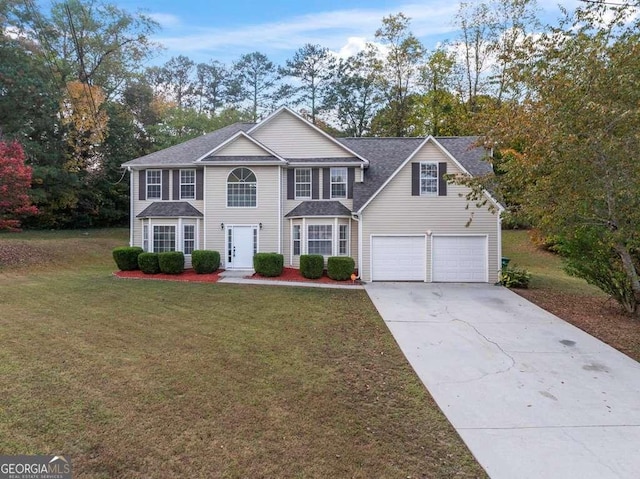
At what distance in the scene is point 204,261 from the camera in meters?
14.7

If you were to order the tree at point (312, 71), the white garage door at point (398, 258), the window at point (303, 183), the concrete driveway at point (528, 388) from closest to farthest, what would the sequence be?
1. the concrete driveway at point (528, 388)
2. the white garage door at point (398, 258)
3. the window at point (303, 183)
4. the tree at point (312, 71)

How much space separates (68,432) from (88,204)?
101ft

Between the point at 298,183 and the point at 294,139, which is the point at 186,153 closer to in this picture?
the point at 294,139

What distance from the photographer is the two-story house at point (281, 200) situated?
47.0 feet

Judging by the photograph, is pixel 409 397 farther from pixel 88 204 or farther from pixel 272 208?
pixel 88 204

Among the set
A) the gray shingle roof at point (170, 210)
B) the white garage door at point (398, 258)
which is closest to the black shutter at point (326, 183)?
the white garage door at point (398, 258)

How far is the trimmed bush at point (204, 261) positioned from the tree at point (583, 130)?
10646 millimetres

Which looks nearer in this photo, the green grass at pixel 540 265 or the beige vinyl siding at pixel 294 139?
the green grass at pixel 540 265

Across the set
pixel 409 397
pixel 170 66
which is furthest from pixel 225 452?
pixel 170 66

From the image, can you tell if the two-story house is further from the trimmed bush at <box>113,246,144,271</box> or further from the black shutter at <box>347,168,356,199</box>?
the trimmed bush at <box>113,246,144,271</box>

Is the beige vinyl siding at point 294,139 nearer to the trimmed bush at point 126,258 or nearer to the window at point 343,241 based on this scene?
the window at point 343,241

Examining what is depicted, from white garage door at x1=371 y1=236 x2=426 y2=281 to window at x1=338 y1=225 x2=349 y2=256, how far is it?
69.5 inches

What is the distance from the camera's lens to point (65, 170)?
26.0 metres

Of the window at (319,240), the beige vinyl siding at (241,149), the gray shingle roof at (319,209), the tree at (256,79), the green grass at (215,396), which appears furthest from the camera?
the tree at (256,79)
